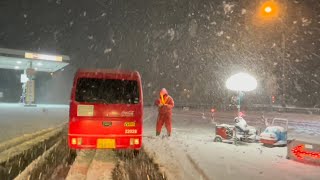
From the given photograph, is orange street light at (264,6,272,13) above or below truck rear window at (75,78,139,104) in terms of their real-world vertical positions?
above

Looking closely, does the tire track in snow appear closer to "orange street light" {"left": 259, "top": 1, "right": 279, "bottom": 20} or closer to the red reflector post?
the red reflector post

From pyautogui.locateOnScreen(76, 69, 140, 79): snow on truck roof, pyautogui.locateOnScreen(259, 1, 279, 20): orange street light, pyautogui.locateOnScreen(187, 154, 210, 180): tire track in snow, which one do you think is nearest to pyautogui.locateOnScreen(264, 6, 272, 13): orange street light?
pyautogui.locateOnScreen(259, 1, 279, 20): orange street light

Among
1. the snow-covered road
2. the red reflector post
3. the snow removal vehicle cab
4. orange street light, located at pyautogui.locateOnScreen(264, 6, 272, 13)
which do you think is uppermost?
orange street light, located at pyautogui.locateOnScreen(264, 6, 272, 13)

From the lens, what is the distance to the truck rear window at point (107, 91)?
10.1 metres

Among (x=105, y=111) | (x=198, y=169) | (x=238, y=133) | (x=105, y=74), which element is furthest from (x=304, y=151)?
(x=105, y=74)

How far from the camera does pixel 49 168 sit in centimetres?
899

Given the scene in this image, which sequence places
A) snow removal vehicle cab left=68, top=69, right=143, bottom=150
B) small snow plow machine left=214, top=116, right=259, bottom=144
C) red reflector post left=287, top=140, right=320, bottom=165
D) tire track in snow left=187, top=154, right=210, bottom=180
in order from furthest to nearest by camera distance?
small snow plow machine left=214, top=116, right=259, bottom=144, snow removal vehicle cab left=68, top=69, right=143, bottom=150, red reflector post left=287, top=140, right=320, bottom=165, tire track in snow left=187, top=154, right=210, bottom=180

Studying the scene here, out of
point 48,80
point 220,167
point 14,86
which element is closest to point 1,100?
point 14,86

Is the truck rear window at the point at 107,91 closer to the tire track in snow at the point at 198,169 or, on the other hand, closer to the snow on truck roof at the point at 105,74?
the snow on truck roof at the point at 105,74

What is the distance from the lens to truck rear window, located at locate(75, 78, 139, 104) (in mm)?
10086

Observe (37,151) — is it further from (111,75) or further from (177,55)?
(177,55)

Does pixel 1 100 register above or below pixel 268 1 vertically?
below

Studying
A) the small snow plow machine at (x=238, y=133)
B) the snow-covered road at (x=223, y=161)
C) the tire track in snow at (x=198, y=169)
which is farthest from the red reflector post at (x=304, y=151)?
the small snow plow machine at (x=238, y=133)

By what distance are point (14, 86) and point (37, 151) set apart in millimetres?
56220
